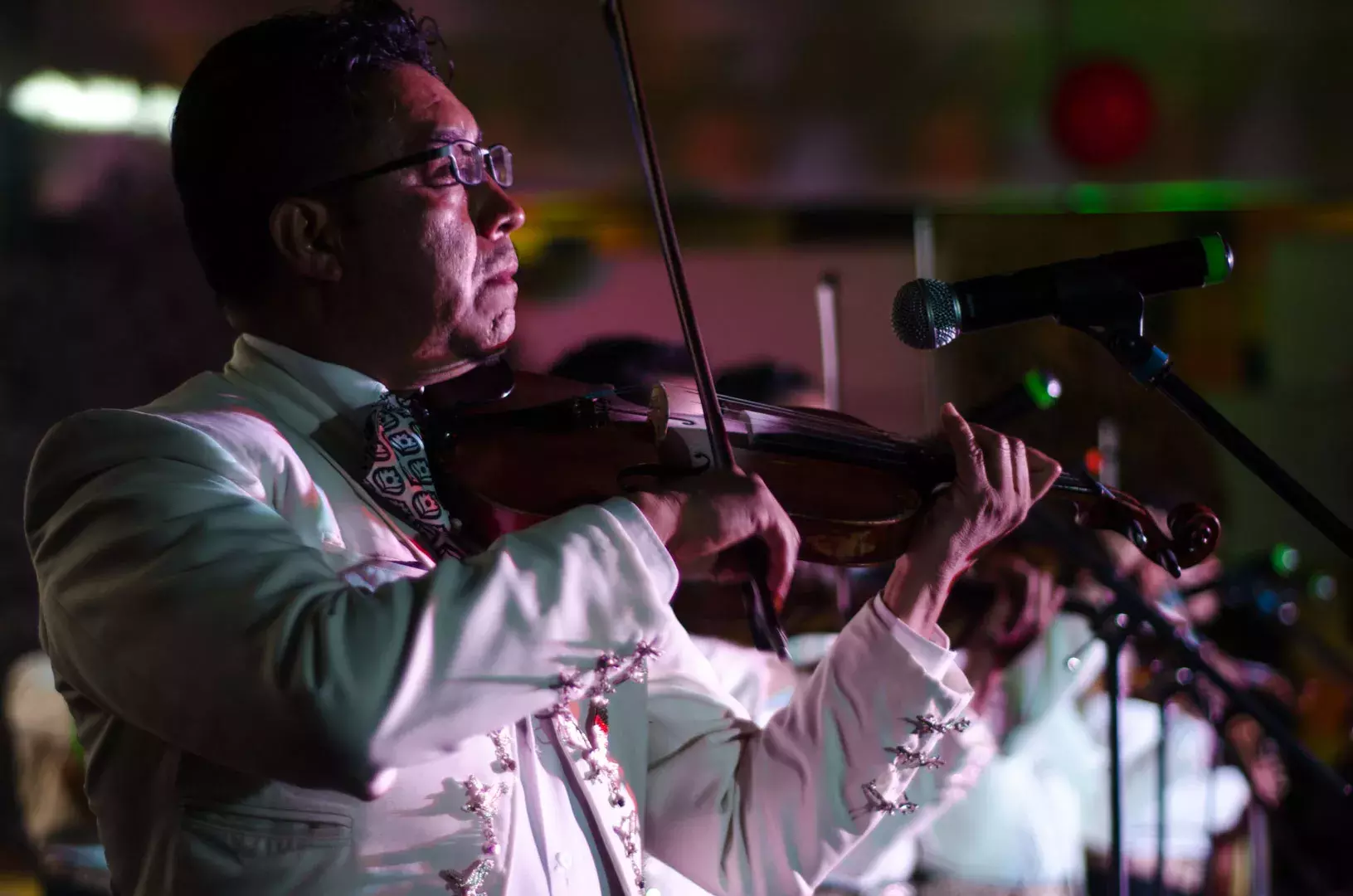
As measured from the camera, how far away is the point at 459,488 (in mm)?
1196

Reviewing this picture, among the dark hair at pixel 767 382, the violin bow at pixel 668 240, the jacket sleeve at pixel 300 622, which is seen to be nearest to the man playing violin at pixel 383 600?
the jacket sleeve at pixel 300 622

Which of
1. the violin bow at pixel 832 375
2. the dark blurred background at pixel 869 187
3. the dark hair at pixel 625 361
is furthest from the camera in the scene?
the dark blurred background at pixel 869 187

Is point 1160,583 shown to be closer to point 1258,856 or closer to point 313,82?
point 1258,856

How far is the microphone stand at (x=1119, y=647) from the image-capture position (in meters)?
1.92

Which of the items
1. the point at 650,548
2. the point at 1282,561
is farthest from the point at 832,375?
the point at 650,548

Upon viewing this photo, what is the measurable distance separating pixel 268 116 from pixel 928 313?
2.20ft

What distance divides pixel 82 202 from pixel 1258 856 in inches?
154

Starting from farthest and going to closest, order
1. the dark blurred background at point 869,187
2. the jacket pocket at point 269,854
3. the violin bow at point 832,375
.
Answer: the dark blurred background at point 869,187
the violin bow at point 832,375
the jacket pocket at point 269,854

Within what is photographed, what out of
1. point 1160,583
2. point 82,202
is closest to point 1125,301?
point 1160,583

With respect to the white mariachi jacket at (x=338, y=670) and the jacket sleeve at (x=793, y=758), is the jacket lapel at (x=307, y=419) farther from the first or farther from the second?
the jacket sleeve at (x=793, y=758)

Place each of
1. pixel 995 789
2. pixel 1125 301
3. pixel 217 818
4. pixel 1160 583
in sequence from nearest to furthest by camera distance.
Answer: pixel 217 818, pixel 1125 301, pixel 995 789, pixel 1160 583

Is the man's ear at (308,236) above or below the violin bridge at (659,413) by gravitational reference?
above

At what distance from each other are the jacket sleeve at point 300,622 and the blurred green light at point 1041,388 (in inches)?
23.9

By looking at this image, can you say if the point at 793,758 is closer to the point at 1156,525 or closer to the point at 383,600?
the point at 1156,525
